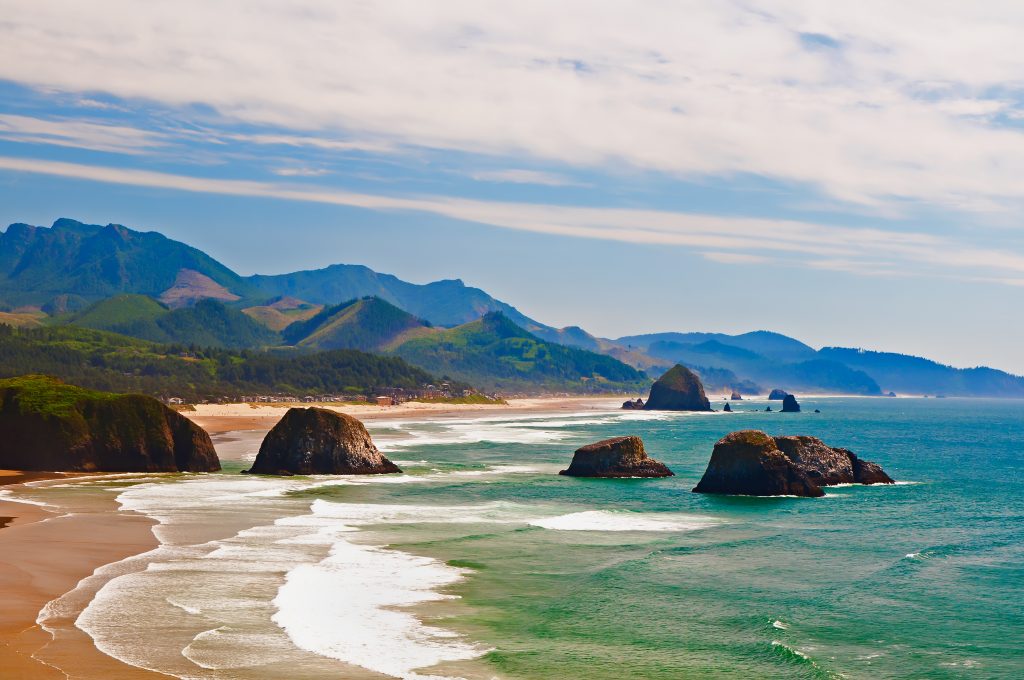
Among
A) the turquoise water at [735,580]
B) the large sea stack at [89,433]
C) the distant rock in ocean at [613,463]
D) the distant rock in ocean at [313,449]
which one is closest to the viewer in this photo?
the turquoise water at [735,580]

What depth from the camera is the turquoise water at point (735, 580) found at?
23.1 metres

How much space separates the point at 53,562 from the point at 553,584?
15891 millimetres

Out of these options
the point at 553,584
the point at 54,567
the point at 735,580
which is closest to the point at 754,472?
the point at 735,580

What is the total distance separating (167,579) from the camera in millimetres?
29469

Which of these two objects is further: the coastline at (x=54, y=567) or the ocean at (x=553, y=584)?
the ocean at (x=553, y=584)

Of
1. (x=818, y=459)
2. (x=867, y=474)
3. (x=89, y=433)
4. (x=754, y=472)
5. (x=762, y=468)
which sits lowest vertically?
(x=867, y=474)

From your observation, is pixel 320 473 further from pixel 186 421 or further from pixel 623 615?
pixel 623 615

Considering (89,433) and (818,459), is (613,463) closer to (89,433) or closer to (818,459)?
(818,459)

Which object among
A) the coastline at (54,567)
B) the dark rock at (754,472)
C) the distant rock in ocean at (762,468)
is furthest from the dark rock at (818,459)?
the coastline at (54,567)

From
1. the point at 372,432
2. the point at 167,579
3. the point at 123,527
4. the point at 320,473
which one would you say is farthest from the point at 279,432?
the point at 372,432

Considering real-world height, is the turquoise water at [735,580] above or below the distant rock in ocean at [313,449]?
below

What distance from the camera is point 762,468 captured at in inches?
2281

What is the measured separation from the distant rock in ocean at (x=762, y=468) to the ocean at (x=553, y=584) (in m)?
2.16

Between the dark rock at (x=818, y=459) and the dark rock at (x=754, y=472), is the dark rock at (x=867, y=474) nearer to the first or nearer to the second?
the dark rock at (x=818, y=459)
